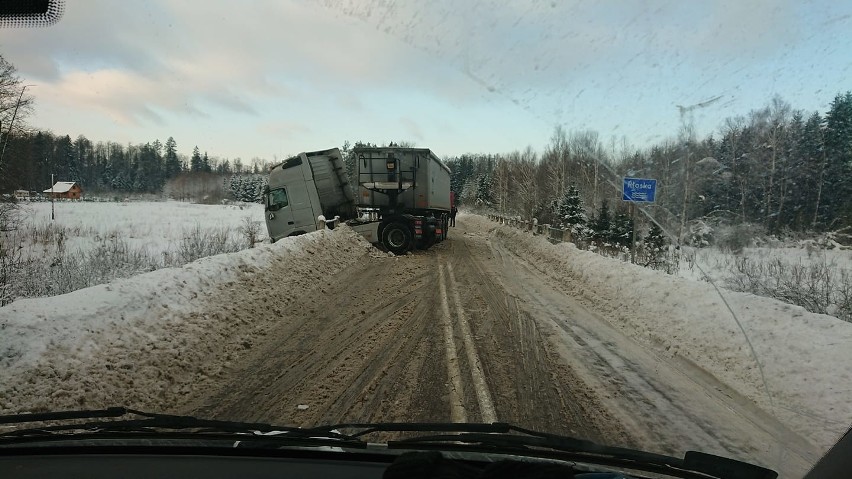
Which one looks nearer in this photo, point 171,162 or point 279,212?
point 171,162

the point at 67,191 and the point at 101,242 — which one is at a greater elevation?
the point at 67,191

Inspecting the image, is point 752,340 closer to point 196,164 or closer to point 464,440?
point 464,440

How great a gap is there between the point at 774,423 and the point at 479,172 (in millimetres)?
78978

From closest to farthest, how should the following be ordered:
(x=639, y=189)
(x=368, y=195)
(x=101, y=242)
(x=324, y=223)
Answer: (x=639, y=189) < (x=101, y=242) < (x=324, y=223) < (x=368, y=195)

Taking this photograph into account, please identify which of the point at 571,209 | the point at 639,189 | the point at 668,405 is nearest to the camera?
the point at 668,405

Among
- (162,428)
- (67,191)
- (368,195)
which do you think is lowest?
(162,428)

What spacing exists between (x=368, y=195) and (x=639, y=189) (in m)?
12.5

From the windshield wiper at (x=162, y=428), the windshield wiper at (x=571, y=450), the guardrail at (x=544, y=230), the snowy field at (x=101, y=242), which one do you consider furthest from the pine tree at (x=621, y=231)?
the windshield wiper at (x=162, y=428)

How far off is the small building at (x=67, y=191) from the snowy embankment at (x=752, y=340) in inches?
439

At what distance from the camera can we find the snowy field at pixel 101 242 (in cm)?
1046

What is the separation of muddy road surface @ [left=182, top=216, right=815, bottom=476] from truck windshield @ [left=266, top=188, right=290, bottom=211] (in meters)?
10.1

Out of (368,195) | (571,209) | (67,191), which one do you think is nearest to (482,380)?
(67,191)

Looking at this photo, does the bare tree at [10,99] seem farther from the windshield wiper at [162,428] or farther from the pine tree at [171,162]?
the pine tree at [171,162]

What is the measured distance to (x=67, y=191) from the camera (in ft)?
37.3
